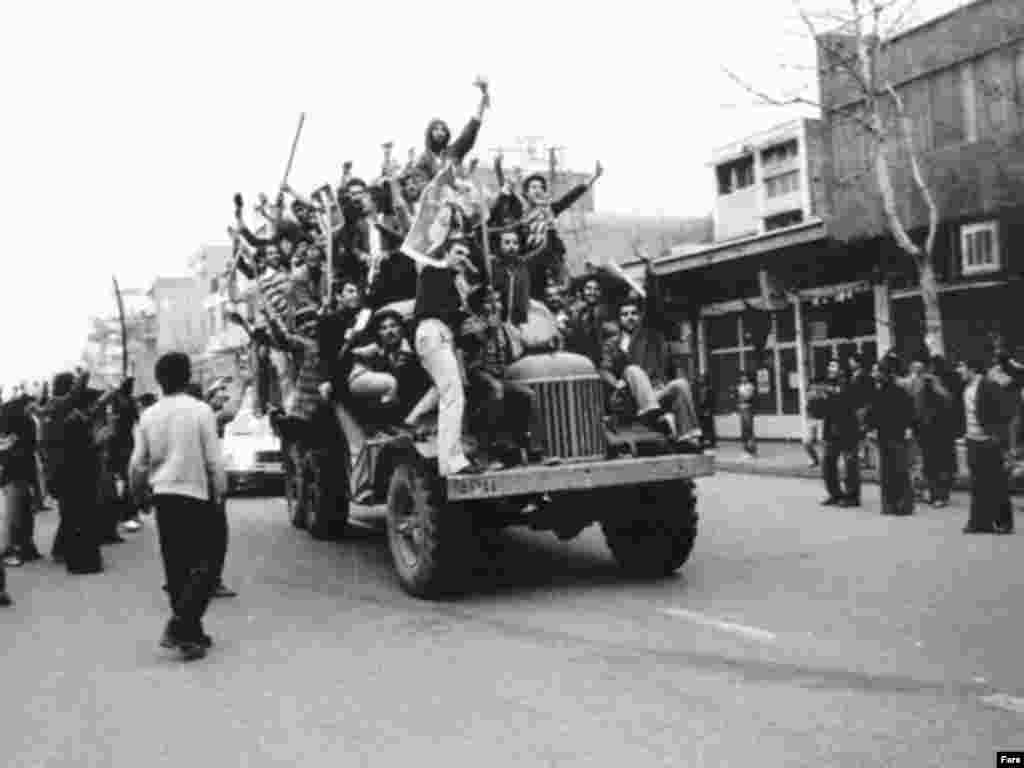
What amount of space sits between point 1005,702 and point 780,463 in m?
15.5

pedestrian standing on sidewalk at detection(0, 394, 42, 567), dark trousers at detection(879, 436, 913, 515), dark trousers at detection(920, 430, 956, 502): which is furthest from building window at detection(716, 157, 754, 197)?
pedestrian standing on sidewalk at detection(0, 394, 42, 567)

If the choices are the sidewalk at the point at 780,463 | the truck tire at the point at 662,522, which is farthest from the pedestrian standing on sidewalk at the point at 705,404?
the truck tire at the point at 662,522

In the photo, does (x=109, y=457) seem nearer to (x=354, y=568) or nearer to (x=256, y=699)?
(x=354, y=568)

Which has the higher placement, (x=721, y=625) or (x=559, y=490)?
(x=559, y=490)

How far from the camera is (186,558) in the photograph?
7.10 metres

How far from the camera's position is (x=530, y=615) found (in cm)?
786

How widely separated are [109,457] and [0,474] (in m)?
1.84

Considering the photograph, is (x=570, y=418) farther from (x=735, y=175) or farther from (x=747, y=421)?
(x=735, y=175)

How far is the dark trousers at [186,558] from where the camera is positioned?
6965 millimetres

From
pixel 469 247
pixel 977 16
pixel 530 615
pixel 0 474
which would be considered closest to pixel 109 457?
pixel 0 474

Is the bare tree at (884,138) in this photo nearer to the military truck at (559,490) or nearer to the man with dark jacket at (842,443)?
the man with dark jacket at (842,443)

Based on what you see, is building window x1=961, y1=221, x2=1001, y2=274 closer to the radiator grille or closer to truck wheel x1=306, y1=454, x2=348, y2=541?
truck wheel x1=306, y1=454, x2=348, y2=541

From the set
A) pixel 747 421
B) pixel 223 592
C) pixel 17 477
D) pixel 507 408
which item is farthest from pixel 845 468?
pixel 17 477

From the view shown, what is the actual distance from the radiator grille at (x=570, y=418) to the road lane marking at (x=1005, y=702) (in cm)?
360
